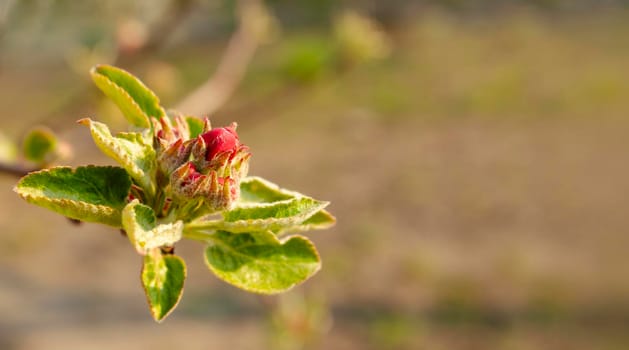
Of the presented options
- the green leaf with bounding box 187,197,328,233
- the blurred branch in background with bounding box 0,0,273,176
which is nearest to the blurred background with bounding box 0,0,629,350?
the blurred branch in background with bounding box 0,0,273,176

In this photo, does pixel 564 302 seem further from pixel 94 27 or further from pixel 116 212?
pixel 116 212

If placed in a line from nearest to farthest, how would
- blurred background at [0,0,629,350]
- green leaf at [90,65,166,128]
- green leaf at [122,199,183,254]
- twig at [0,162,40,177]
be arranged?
green leaf at [122,199,183,254] → green leaf at [90,65,166,128] → twig at [0,162,40,177] → blurred background at [0,0,629,350]

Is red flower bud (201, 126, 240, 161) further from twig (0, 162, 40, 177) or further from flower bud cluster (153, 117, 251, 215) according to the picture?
twig (0, 162, 40, 177)

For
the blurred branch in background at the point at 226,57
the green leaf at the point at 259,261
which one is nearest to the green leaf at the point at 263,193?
the green leaf at the point at 259,261

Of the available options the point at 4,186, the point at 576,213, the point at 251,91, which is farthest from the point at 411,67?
the point at 4,186

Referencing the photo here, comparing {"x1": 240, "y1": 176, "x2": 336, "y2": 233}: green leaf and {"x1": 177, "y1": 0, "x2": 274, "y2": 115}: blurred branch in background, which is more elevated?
{"x1": 177, "y1": 0, "x2": 274, "y2": 115}: blurred branch in background

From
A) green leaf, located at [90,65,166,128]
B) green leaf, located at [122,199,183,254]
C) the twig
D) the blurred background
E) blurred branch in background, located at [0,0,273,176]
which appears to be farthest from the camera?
the blurred background

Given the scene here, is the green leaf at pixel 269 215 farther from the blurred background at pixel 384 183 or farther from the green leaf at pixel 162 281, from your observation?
the blurred background at pixel 384 183
